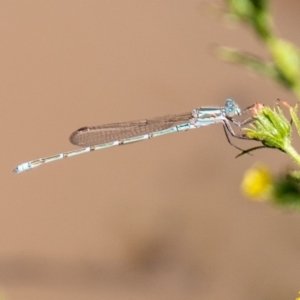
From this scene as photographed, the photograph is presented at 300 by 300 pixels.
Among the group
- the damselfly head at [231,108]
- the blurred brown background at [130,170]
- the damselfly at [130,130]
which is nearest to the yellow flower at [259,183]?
the damselfly head at [231,108]

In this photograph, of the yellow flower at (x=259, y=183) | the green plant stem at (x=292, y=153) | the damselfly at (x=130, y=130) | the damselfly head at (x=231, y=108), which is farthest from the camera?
the damselfly at (x=130, y=130)

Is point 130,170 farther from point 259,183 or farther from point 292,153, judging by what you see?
point 292,153

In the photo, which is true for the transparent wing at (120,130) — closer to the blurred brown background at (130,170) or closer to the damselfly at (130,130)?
the damselfly at (130,130)

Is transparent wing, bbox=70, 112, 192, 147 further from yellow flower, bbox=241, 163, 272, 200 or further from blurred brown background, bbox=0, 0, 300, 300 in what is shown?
blurred brown background, bbox=0, 0, 300, 300

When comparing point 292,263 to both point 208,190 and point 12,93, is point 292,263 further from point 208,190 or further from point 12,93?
point 12,93

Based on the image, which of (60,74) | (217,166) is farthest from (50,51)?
(217,166)

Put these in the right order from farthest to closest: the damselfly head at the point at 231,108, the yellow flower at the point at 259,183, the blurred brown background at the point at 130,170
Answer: the blurred brown background at the point at 130,170, the damselfly head at the point at 231,108, the yellow flower at the point at 259,183

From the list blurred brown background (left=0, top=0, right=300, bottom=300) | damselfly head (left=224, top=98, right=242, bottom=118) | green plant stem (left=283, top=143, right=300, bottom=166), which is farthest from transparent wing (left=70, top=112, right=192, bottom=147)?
blurred brown background (left=0, top=0, right=300, bottom=300)

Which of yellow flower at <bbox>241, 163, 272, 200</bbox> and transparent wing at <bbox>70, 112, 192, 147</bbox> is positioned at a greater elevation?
transparent wing at <bbox>70, 112, 192, 147</bbox>
